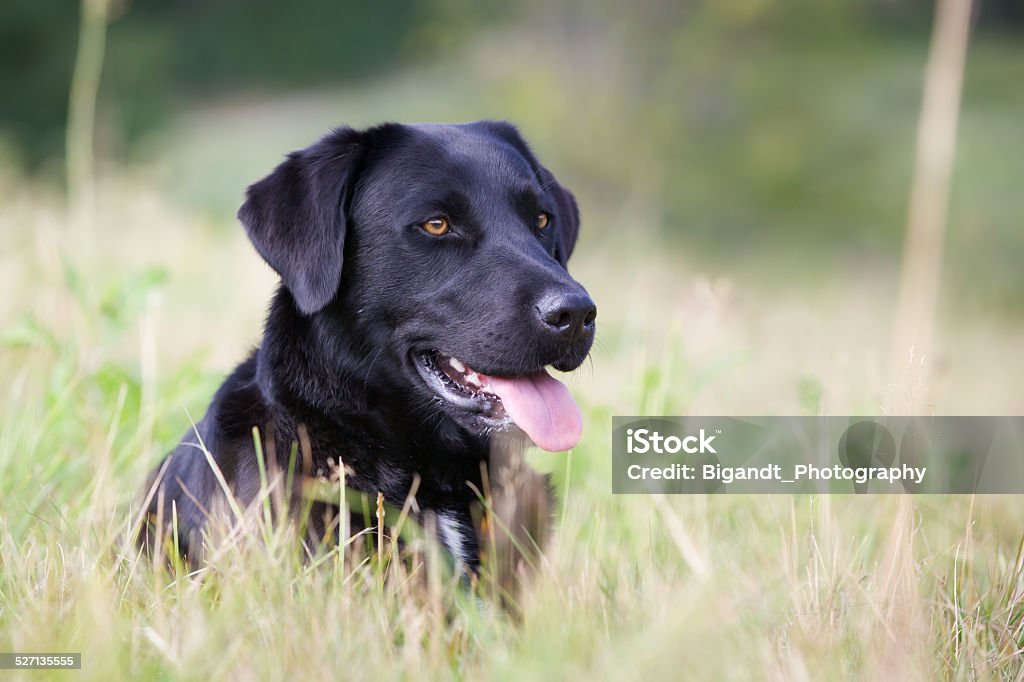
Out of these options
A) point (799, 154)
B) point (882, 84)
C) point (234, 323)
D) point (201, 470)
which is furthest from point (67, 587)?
point (882, 84)

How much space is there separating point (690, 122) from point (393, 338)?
14.9 m

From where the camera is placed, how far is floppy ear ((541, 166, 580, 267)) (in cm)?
338

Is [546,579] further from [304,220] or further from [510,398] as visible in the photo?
[304,220]

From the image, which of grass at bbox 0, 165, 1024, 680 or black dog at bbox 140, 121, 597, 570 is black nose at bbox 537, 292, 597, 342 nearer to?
black dog at bbox 140, 121, 597, 570

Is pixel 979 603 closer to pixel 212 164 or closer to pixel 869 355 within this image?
pixel 869 355

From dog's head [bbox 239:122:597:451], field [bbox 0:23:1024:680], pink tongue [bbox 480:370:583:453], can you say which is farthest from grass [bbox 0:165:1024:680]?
dog's head [bbox 239:122:597:451]

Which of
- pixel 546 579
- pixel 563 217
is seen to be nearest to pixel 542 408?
pixel 546 579

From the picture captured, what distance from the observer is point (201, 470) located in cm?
265

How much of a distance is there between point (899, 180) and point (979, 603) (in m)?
20.0

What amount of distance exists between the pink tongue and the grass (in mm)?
153

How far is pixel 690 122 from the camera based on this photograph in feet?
55.2

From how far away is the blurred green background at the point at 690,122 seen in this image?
46.8 feet

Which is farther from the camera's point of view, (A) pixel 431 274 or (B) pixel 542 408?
(A) pixel 431 274

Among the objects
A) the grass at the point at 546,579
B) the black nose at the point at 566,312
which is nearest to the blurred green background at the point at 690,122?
the grass at the point at 546,579
